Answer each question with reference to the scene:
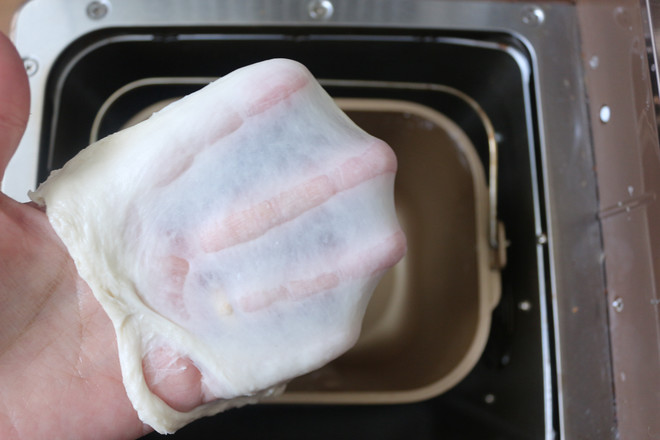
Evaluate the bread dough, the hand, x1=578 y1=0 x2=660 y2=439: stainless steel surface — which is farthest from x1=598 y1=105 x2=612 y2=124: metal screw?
the hand

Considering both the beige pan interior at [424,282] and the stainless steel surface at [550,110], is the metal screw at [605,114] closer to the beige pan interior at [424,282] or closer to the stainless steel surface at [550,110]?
the stainless steel surface at [550,110]

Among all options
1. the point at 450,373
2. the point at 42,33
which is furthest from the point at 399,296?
the point at 42,33

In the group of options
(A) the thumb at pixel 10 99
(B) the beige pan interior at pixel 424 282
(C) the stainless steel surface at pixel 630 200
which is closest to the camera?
(A) the thumb at pixel 10 99

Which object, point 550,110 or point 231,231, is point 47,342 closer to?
point 231,231

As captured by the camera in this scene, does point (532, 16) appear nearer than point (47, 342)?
No

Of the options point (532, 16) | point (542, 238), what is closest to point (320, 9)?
point (532, 16)

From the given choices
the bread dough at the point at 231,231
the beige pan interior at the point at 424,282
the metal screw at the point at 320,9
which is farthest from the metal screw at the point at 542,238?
the metal screw at the point at 320,9
